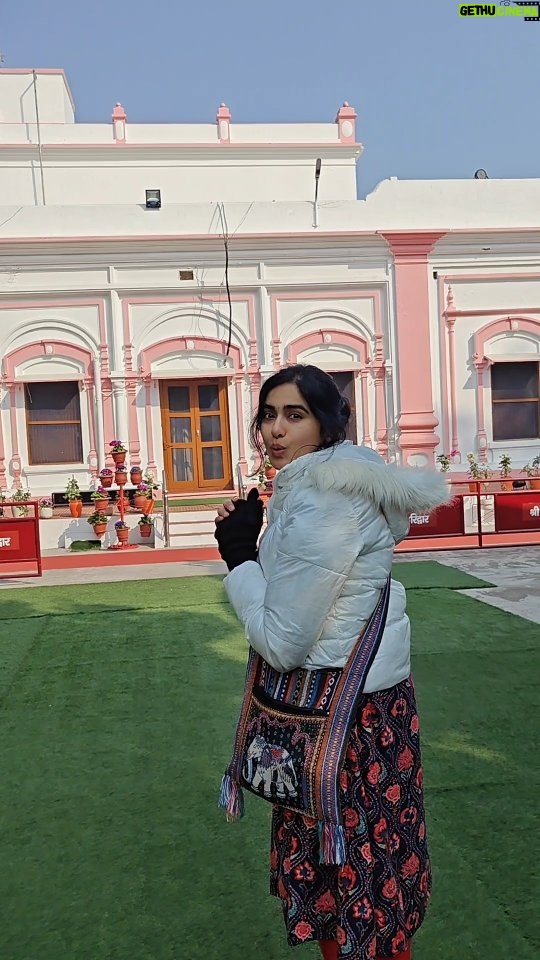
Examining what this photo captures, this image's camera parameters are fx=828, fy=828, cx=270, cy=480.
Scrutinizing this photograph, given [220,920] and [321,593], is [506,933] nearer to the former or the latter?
[220,920]

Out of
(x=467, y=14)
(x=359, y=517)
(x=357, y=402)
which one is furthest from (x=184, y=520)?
(x=359, y=517)

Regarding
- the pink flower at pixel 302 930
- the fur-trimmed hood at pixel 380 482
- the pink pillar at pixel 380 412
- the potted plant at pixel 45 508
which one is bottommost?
the pink flower at pixel 302 930

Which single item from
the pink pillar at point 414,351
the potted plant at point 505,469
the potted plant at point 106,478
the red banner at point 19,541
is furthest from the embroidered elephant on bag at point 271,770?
the pink pillar at point 414,351

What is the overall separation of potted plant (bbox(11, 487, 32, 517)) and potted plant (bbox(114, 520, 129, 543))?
4.12 ft

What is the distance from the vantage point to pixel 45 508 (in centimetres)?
1224

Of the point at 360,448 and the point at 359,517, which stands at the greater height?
the point at 360,448

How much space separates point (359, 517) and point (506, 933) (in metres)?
1.49

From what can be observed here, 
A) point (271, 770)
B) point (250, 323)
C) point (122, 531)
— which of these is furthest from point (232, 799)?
point (250, 323)

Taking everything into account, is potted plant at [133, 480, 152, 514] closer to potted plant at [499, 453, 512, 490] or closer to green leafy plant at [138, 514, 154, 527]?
green leafy plant at [138, 514, 154, 527]

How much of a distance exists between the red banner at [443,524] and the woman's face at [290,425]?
8447 millimetres

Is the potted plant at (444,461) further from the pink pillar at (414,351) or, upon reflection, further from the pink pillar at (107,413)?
the pink pillar at (107,413)

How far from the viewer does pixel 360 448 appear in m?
1.88

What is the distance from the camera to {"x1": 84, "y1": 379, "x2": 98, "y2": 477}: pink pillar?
1261 cm

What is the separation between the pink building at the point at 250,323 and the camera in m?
12.5
